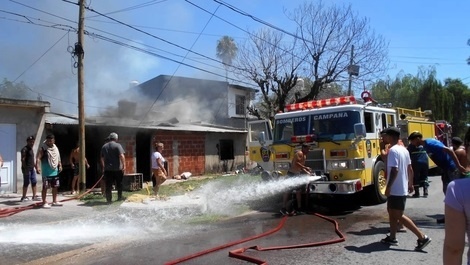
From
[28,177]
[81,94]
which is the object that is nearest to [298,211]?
[28,177]

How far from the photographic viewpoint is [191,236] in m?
7.12

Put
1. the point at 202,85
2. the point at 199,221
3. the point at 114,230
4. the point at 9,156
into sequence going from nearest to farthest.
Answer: the point at 114,230 → the point at 199,221 → the point at 9,156 → the point at 202,85

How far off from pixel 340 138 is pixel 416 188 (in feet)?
11.8

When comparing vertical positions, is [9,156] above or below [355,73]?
below

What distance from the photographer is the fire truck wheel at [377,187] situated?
961 centimetres

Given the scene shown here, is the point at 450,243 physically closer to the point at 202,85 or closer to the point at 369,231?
the point at 369,231

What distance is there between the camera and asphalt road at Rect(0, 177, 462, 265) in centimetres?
562

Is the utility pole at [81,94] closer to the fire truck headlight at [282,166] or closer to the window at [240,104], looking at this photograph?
the fire truck headlight at [282,166]

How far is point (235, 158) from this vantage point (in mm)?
23078

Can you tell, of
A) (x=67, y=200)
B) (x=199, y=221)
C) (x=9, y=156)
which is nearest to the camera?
(x=199, y=221)

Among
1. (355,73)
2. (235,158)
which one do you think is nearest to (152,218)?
(235,158)

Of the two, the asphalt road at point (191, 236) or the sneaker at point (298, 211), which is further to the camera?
the sneaker at point (298, 211)

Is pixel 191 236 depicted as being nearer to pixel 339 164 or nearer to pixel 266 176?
pixel 266 176

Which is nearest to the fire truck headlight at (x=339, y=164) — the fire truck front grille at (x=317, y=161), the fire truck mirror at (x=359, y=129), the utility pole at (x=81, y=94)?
the fire truck front grille at (x=317, y=161)
